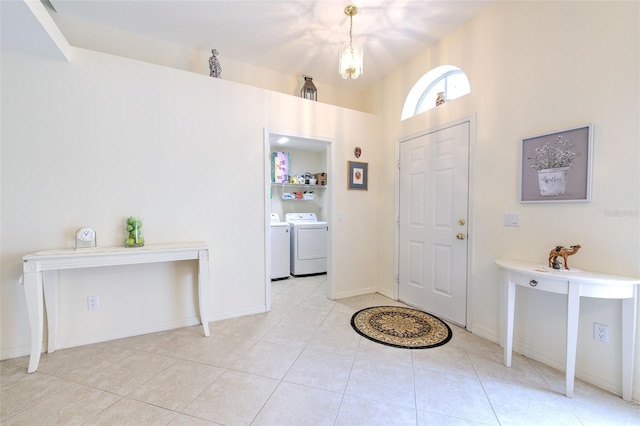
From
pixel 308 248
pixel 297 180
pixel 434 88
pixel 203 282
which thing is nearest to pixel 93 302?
pixel 203 282

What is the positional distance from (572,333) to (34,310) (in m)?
3.54

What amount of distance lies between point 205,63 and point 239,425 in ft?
11.0

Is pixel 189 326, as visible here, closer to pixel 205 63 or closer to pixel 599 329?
pixel 205 63

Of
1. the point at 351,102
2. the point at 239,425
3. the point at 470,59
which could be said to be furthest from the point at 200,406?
the point at 351,102

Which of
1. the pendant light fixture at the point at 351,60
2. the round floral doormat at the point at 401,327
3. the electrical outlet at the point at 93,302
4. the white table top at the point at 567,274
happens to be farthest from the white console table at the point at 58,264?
the white table top at the point at 567,274

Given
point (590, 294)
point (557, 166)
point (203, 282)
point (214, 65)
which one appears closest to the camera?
point (590, 294)

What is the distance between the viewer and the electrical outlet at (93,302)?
220 centimetres

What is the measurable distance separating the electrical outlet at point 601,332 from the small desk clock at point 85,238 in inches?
145

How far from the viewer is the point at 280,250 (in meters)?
4.27

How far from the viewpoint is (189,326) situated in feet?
8.34

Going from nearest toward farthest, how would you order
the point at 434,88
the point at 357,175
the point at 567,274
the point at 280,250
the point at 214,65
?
the point at 567,274 → the point at 214,65 → the point at 434,88 → the point at 357,175 → the point at 280,250

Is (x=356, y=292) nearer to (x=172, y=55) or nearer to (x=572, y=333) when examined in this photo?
(x=572, y=333)

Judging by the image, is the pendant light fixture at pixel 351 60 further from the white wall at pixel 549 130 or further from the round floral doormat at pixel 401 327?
the round floral doormat at pixel 401 327

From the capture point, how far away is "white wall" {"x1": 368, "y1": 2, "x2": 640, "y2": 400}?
1.57m
